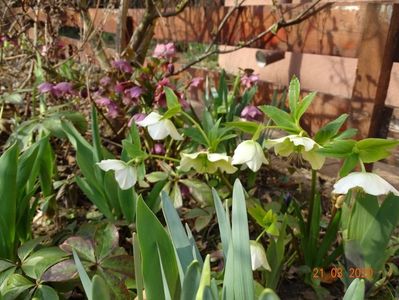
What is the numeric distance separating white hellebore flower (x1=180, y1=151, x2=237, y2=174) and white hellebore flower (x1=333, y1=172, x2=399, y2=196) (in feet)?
0.80

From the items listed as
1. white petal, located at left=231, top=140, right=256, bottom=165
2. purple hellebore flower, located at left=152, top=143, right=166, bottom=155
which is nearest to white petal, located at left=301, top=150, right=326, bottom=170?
white petal, located at left=231, top=140, right=256, bottom=165

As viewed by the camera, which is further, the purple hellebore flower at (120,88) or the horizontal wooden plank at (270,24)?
the horizontal wooden plank at (270,24)

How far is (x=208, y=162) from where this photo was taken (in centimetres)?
91

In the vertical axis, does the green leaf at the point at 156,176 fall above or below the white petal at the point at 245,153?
below

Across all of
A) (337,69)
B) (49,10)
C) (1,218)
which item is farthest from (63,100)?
(337,69)

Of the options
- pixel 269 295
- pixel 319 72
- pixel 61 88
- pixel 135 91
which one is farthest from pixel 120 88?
pixel 319 72

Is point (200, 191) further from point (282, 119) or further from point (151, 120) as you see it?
point (282, 119)

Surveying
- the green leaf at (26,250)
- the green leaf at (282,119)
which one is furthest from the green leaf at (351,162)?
the green leaf at (26,250)

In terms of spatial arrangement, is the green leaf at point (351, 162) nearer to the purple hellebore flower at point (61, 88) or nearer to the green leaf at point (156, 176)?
the green leaf at point (156, 176)

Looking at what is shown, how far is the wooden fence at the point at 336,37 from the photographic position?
4.71 ft

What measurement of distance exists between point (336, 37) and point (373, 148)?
108 cm

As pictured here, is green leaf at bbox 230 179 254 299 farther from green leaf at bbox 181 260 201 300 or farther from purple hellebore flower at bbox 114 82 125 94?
purple hellebore flower at bbox 114 82 125 94

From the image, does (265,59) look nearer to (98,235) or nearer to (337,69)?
(337,69)
